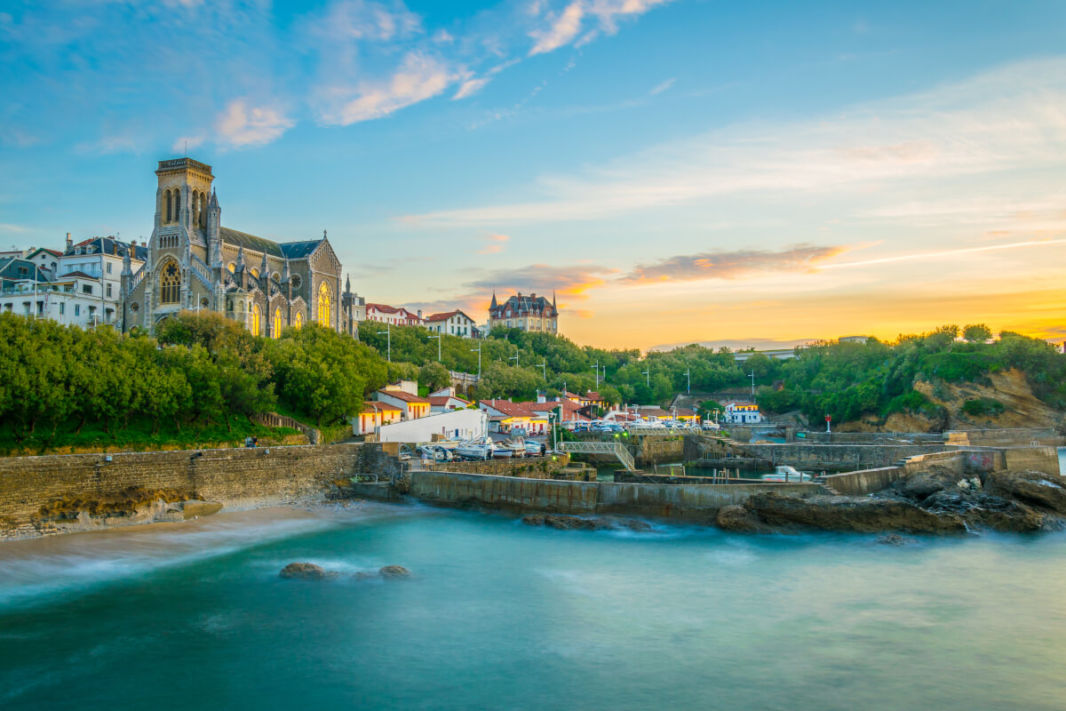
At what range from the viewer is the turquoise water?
50.8 ft

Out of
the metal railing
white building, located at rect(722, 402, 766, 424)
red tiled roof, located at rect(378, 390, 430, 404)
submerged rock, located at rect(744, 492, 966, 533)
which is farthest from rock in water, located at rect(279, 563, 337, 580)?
white building, located at rect(722, 402, 766, 424)

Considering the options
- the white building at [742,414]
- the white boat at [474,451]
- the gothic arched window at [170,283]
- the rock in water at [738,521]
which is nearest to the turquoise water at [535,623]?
the rock in water at [738,521]

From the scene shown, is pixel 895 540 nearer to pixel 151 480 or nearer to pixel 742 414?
pixel 151 480

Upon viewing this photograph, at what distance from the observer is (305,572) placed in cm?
2272

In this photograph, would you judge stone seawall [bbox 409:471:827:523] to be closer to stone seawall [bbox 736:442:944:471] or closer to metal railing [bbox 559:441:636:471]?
metal railing [bbox 559:441:636:471]

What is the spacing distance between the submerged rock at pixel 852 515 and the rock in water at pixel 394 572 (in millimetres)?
13881

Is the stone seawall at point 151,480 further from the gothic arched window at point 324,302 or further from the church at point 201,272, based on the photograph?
the gothic arched window at point 324,302

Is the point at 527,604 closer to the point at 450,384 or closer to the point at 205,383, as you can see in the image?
the point at 205,383

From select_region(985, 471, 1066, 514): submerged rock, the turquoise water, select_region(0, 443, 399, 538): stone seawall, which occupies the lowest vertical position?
the turquoise water

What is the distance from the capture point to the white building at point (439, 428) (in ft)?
150

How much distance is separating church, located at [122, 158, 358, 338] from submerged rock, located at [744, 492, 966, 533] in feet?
168

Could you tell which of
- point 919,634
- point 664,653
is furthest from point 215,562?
point 919,634

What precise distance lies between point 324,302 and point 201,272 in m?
16.2

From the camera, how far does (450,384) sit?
76.9 meters
